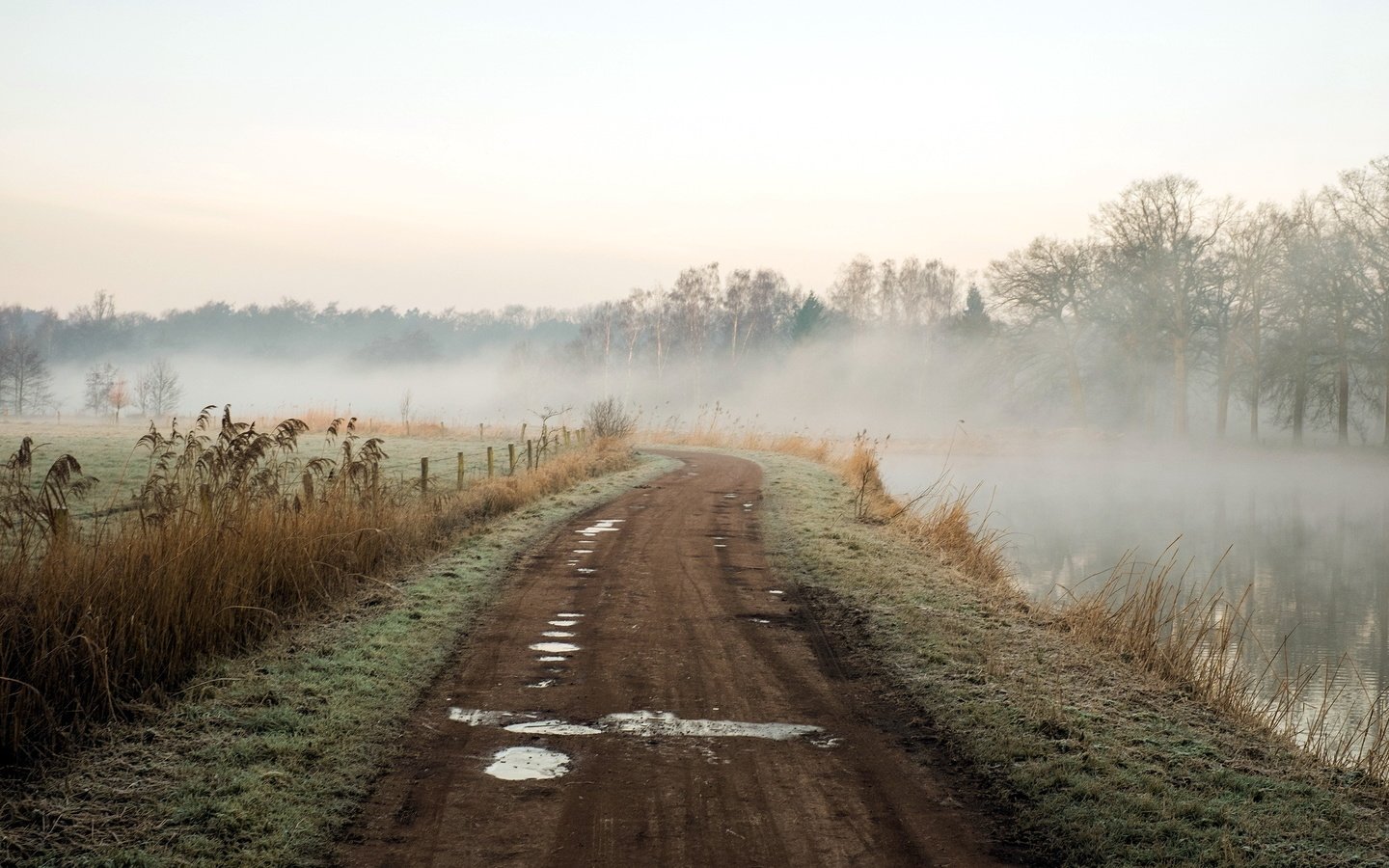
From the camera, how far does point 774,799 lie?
4691 millimetres

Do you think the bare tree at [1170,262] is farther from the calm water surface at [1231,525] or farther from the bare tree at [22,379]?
the bare tree at [22,379]

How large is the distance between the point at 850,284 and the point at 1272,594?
60.5 metres

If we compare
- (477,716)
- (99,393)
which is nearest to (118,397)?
(99,393)

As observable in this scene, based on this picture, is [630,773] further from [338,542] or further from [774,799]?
[338,542]

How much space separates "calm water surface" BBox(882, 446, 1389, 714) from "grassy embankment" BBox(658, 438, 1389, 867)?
148cm

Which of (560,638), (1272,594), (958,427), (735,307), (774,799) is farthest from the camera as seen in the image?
(735,307)

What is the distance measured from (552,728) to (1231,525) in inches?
940

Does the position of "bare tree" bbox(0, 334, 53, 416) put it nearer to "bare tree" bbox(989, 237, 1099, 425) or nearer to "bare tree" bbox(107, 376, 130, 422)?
"bare tree" bbox(107, 376, 130, 422)

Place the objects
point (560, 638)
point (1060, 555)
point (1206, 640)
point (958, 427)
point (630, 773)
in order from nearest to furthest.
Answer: point (630, 773) < point (560, 638) < point (1206, 640) < point (1060, 555) < point (958, 427)

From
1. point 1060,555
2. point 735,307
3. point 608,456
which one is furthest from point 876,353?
point 1060,555

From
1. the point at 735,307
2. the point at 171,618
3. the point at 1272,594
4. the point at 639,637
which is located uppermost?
the point at 735,307

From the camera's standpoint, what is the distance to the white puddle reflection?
5.64 meters

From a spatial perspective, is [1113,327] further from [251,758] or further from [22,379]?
[22,379]

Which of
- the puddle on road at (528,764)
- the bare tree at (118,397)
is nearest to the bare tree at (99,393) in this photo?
the bare tree at (118,397)
